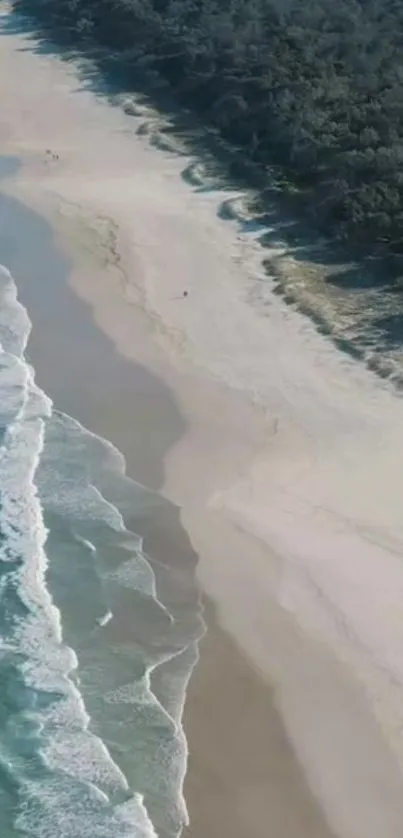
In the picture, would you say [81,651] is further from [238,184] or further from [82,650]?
[238,184]

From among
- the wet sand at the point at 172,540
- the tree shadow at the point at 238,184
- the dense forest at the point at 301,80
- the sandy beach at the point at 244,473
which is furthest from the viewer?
the dense forest at the point at 301,80

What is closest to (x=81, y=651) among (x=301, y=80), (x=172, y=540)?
(x=172, y=540)

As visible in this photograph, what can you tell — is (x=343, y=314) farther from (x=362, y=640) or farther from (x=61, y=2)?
(x=61, y=2)

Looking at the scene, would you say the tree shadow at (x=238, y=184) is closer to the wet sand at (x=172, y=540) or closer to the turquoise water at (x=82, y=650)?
the wet sand at (x=172, y=540)

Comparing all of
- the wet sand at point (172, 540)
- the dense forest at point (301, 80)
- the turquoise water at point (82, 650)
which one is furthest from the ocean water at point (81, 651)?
the dense forest at point (301, 80)

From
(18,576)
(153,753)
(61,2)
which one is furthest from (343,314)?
(61,2)

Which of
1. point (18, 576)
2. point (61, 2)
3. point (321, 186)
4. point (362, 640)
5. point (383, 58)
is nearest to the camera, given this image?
point (362, 640)
